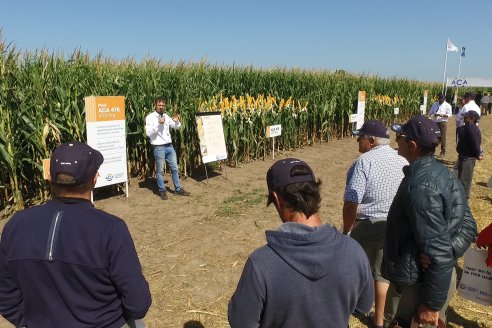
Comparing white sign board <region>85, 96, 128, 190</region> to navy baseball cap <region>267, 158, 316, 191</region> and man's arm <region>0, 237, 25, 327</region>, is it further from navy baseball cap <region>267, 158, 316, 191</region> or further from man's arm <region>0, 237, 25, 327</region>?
navy baseball cap <region>267, 158, 316, 191</region>

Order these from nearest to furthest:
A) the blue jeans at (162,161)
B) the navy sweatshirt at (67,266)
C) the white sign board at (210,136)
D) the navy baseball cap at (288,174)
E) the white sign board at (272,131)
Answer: the navy baseball cap at (288,174), the navy sweatshirt at (67,266), the blue jeans at (162,161), the white sign board at (210,136), the white sign board at (272,131)

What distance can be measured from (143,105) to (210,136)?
1.69m

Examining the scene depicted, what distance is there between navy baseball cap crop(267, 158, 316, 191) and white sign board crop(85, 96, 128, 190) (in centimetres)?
596

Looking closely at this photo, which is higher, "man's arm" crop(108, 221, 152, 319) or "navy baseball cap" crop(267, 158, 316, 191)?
"navy baseball cap" crop(267, 158, 316, 191)

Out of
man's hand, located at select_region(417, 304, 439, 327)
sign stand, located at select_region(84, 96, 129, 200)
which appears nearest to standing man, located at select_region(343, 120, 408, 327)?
man's hand, located at select_region(417, 304, 439, 327)

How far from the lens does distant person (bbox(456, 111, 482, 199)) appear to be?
6930 millimetres

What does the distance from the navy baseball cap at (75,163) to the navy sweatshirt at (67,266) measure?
13 centimetres

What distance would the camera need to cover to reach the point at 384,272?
275cm

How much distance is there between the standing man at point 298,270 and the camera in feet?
5.27

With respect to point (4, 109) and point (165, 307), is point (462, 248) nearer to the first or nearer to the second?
point (165, 307)

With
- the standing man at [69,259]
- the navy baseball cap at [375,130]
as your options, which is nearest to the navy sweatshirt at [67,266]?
the standing man at [69,259]

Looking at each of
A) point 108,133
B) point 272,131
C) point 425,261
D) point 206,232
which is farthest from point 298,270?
point 272,131

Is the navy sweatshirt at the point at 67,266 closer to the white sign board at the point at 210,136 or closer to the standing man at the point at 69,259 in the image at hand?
the standing man at the point at 69,259

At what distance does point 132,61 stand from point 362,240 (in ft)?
30.4
